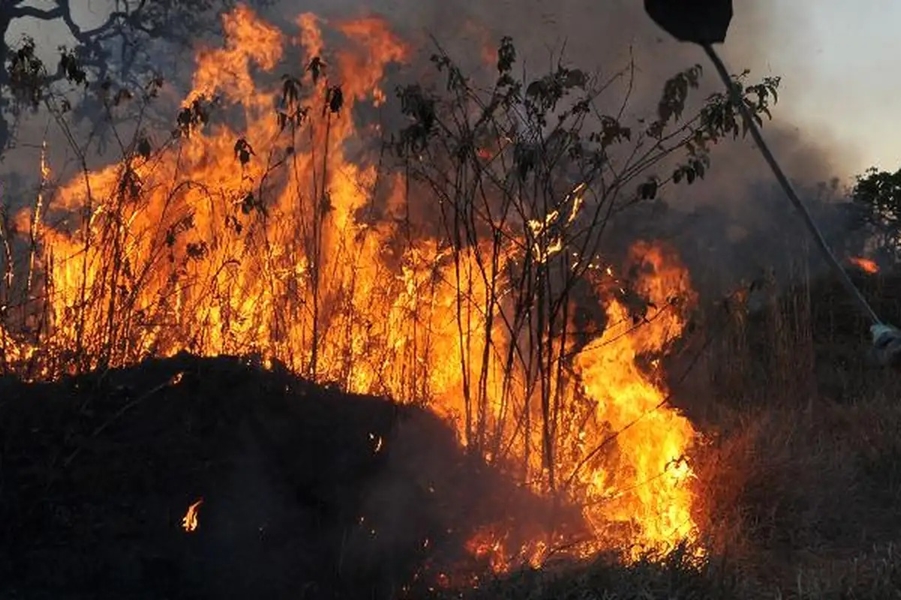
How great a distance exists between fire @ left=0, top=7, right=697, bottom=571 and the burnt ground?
9.7 inches

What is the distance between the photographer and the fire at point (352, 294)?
515 cm

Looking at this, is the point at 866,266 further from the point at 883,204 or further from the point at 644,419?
the point at 644,419

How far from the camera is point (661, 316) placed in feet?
19.5

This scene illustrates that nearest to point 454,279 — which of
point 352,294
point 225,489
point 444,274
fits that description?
point 444,274

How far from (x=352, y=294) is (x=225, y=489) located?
1914 millimetres

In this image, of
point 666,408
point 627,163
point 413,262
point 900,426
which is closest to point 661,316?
point 666,408

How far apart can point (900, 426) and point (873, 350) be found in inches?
222

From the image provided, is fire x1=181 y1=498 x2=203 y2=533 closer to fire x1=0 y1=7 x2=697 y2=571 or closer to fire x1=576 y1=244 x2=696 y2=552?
fire x1=0 y1=7 x2=697 y2=571

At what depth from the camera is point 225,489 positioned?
14.0 ft

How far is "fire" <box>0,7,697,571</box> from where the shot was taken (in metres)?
5.15

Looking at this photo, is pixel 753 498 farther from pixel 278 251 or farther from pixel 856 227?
pixel 856 227

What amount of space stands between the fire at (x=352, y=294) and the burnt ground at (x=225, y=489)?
25 cm

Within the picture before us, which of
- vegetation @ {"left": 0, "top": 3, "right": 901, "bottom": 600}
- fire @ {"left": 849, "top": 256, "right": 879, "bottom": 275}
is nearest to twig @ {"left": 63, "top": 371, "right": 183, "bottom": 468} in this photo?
vegetation @ {"left": 0, "top": 3, "right": 901, "bottom": 600}

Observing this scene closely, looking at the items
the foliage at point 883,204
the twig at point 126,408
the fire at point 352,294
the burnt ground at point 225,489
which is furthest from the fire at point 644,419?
the foliage at point 883,204
